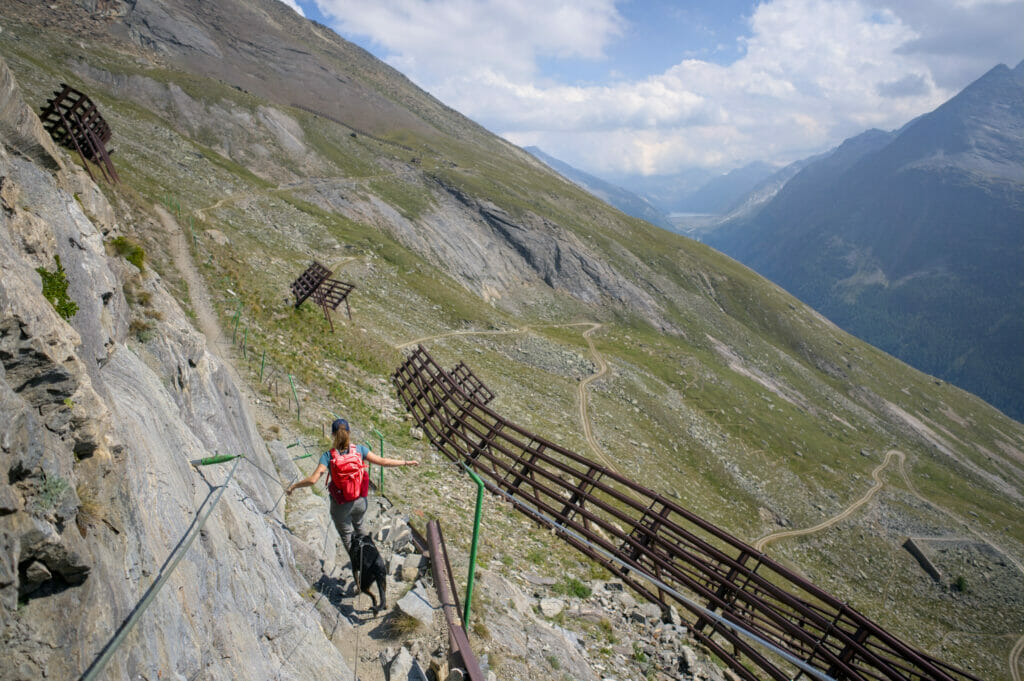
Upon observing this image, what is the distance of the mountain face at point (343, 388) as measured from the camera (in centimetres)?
532

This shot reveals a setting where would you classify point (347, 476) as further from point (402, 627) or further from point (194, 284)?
point (194, 284)

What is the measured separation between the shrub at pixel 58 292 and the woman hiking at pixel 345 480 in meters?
4.04

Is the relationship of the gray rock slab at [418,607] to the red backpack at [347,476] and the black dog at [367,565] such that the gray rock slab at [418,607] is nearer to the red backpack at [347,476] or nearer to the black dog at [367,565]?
the black dog at [367,565]

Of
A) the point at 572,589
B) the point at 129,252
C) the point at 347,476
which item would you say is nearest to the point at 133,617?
the point at 347,476

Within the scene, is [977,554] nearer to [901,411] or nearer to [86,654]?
[901,411]

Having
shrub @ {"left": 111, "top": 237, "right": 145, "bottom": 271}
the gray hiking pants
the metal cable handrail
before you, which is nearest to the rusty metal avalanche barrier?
the gray hiking pants

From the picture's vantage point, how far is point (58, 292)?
708 centimetres

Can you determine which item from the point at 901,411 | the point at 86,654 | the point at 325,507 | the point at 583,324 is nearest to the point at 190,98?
the point at 583,324

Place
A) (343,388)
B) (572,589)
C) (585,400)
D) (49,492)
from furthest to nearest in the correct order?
(585,400), (343,388), (572,589), (49,492)

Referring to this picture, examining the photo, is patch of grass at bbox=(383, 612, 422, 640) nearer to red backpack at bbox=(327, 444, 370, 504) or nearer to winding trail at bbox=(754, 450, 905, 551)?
red backpack at bbox=(327, 444, 370, 504)

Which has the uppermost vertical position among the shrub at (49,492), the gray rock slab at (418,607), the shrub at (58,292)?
the shrub at (58,292)

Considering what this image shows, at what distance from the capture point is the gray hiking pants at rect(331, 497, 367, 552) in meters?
8.48

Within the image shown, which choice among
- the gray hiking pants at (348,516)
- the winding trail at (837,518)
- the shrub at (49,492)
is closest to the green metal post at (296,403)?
the gray hiking pants at (348,516)

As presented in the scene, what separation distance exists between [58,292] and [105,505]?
12.8 ft
